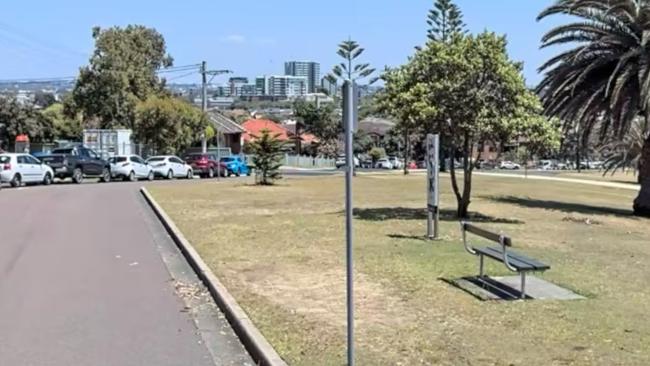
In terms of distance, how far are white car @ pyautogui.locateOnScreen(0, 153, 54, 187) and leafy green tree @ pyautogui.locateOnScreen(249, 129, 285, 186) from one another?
10489 millimetres

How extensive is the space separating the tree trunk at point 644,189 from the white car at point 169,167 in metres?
31.3

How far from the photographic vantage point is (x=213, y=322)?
29.9 feet

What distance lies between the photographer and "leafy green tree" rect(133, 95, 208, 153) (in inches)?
2746

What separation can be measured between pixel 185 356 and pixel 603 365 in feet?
11.7

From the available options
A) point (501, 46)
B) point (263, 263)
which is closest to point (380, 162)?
point (501, 46)

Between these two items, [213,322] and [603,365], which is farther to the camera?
[213,322]

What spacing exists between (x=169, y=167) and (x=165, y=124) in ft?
59.7

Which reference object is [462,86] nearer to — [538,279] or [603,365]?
[538,279]

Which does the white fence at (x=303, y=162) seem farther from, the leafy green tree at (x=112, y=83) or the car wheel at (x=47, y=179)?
the car wheel at (x=47, y=179)

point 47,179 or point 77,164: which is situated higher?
point 77,164

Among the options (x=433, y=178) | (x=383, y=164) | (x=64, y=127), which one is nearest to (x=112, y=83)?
(x=64, y=127)

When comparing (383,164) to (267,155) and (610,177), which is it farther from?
(267,155)

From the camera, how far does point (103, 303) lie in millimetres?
10086

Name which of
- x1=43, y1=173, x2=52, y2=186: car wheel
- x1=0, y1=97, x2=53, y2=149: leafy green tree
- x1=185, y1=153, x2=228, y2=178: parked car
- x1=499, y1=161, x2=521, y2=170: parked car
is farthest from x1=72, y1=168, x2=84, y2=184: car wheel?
x1=499, y1=161, x2=521, y2=170: parked car
